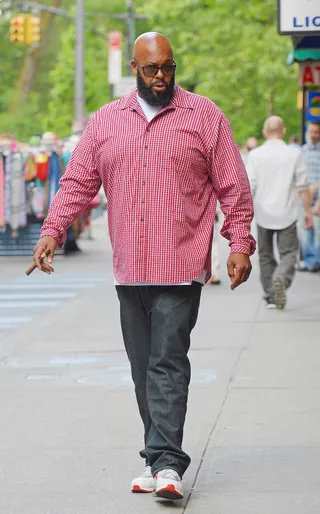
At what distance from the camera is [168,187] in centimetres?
566

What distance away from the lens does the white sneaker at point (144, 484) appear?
19.0ft

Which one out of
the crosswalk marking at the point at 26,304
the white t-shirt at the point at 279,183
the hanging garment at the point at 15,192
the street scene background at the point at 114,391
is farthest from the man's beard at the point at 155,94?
the hanging garment at the point at 15,192

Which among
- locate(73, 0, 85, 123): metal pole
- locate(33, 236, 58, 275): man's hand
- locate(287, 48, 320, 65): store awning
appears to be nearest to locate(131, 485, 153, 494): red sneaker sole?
locate(33, 236, 58, 275): man's hand

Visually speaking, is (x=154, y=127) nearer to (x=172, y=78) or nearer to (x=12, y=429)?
(x=172, y=78)

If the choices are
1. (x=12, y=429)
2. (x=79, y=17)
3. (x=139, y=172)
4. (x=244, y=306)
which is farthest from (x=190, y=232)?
(x=79, y=17)

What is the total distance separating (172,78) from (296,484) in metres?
1.77

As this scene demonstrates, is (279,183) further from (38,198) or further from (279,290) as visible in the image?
(38,198)

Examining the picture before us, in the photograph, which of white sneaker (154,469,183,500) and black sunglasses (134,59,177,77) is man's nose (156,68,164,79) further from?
white sneaker (154,469,183,500)

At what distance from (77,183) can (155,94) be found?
0.51 m

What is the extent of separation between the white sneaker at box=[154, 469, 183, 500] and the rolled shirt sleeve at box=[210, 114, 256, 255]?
94cm

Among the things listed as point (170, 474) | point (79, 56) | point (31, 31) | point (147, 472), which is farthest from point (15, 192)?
point (31, 31)

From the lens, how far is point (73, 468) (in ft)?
20.6

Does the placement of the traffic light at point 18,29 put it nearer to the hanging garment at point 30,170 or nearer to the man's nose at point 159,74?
the hanging garment at point 30,170

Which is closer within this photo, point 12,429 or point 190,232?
point 190,232
